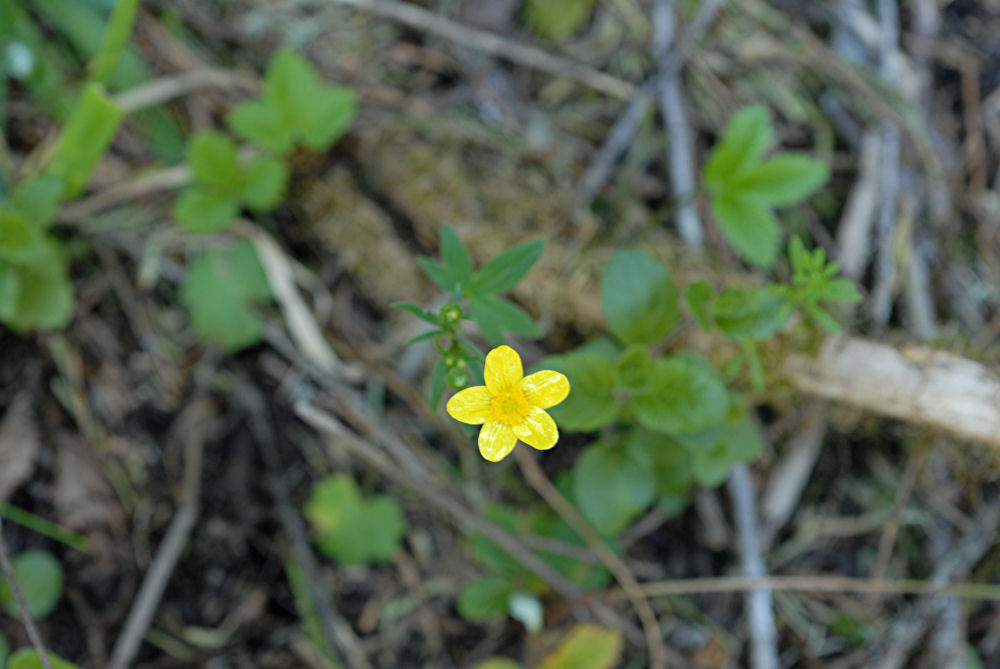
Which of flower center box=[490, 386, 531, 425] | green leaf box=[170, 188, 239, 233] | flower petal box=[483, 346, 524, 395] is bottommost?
flower center box=[490, 386, 531, 425]

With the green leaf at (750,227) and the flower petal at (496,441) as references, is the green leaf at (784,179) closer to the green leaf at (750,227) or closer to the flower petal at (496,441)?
the green leaf at (750,227)

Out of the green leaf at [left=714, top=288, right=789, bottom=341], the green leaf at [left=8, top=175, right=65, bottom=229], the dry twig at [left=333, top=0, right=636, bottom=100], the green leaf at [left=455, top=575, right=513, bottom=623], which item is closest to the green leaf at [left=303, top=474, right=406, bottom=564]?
the green leaf at [left=455, top=575, right=513, bottom=623]

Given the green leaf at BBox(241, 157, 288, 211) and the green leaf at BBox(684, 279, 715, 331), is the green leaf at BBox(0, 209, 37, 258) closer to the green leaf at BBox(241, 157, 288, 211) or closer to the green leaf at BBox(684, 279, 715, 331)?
the green leaf at BBox(241, 157, 288, 211)

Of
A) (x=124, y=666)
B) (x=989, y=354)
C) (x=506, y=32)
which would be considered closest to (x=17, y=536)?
(x=124, y=666)

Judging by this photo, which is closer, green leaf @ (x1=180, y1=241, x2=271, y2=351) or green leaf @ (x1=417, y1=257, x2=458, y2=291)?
green leaf @ (x1=417, y1=257, x2=458, y2=291)

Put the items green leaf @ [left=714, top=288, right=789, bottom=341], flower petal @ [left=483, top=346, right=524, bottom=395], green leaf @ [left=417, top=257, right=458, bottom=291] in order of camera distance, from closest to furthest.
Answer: flower petal @ [left=483, top=346, right=524, bottom=395], green leaf @ [left=417, top=257, right=458, bottom=291], green leaf @ [left=714, top=288, right=789, bottom=341]

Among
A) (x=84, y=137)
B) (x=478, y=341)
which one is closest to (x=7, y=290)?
(x=84, y=137)

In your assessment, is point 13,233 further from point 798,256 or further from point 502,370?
point 798,256
